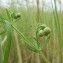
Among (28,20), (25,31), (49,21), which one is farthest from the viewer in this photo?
(49,21)

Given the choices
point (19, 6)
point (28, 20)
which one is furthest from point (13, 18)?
point (19, 6)

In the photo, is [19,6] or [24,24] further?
[19,6]

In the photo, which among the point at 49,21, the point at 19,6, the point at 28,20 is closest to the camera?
the point at 28,20

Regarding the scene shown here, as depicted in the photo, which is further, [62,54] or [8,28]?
[62,54]

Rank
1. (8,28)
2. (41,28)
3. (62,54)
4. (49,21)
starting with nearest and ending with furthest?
(8,28)
(41,28)
(62,54)
(49,21)

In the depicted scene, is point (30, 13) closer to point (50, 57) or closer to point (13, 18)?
point (50, 57)

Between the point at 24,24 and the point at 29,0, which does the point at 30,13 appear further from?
the point at 24,24

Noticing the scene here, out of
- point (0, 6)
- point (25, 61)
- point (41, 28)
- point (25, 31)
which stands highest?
point (0, 6)

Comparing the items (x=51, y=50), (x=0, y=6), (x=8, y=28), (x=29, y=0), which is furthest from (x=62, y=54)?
(x=0, y=6)

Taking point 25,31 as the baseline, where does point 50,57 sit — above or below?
below
